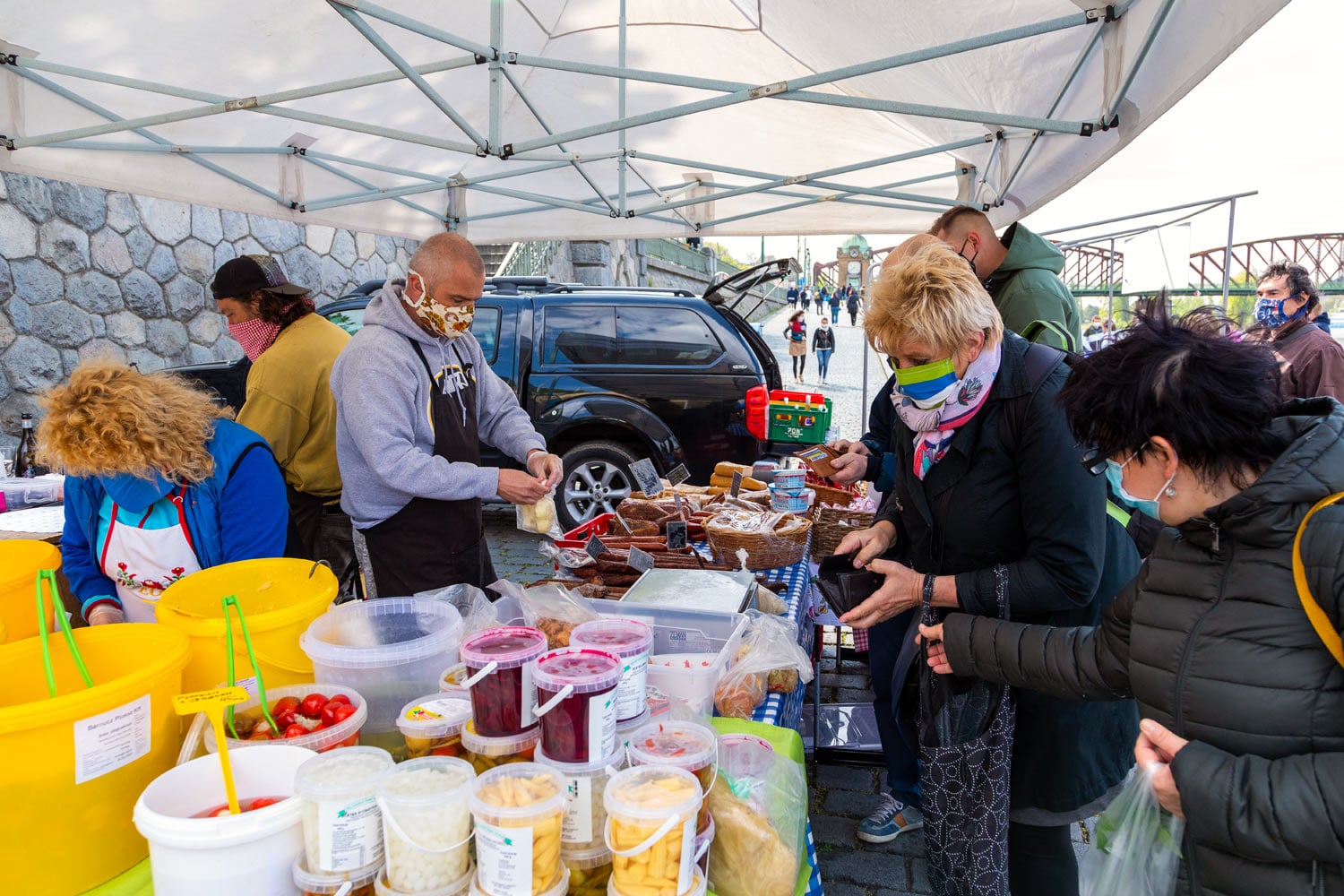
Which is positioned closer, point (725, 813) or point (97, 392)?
point (725, 813)

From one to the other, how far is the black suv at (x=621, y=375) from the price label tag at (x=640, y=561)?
3742 mm

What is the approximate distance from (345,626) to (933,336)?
58.5 inches

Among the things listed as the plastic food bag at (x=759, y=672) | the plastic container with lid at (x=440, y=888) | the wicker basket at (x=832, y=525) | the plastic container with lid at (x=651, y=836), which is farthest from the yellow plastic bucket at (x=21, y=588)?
the wicker basket at (x=832, y=525)

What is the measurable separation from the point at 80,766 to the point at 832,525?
269cm

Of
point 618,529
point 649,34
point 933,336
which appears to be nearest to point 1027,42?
point 649,34

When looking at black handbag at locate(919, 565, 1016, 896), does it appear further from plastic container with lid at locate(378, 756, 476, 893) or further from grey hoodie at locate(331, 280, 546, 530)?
grey hoodie at locate(331, 280, 546, 530)

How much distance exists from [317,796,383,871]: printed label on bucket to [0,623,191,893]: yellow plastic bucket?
41 centimetres

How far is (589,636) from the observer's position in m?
1.62

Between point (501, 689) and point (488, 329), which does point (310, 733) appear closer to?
point (501, 689)

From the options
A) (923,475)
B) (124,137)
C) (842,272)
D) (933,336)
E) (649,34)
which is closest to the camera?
(933,336)

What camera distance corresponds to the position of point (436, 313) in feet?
9.23

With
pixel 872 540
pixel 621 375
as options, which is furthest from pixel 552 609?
pixel 621 375

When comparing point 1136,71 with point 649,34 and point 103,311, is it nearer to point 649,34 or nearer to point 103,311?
point 649,34

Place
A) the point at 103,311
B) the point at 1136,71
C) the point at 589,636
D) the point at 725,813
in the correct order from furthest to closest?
1. the point at 103,311
2. the point at 1136,71
3. the point at 589,636
4. the point at 725,813
